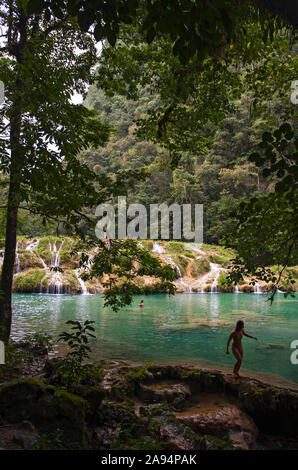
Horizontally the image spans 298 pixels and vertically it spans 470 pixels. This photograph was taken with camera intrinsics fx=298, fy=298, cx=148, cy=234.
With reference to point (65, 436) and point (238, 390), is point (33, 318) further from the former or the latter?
point (65, 436)

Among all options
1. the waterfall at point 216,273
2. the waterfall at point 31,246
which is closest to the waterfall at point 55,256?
the waterfall at point 31,246

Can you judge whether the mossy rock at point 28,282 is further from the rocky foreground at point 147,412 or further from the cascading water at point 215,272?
the rocky foreground at point 147,412

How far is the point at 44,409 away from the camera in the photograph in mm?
3021

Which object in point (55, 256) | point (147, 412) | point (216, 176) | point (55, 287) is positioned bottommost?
point (147, 412)

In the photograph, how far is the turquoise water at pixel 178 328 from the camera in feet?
27.5

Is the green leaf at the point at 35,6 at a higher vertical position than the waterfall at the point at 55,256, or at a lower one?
higher

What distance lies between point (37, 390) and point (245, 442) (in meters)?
2.75

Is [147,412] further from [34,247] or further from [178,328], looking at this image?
[34,247]

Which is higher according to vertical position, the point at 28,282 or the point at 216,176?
the point at 216,176

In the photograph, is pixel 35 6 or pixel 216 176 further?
pixel 216 176

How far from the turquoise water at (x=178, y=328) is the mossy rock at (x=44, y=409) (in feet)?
16.9

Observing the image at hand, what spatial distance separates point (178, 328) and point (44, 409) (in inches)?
381

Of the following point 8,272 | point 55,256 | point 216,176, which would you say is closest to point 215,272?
point 55,256
